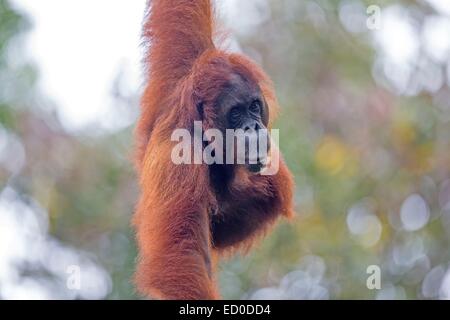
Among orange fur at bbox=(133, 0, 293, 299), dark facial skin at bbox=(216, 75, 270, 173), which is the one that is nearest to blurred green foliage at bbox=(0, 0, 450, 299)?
orange fur at bbox=(133, 0, 293, 299)

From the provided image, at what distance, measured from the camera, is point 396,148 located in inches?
377

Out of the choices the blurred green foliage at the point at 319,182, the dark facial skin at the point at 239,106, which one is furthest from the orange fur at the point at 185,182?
the blurred green foliage at the point at 319,182

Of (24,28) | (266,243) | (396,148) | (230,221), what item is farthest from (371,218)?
(230,221)

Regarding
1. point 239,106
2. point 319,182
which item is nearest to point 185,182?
point 239,106

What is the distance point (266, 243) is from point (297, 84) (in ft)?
7.25

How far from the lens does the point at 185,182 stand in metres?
3.88

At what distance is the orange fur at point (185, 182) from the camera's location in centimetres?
382

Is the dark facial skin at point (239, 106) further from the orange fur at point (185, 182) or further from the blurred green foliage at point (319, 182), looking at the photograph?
the blurred green foliage at point (319, 182)

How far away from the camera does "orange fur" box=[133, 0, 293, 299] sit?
3.82 meters

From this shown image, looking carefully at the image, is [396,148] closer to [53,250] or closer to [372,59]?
[372,59]

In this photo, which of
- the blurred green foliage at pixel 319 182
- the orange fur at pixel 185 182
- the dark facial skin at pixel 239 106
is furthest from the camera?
the blurred green foliage at pixel 319 182

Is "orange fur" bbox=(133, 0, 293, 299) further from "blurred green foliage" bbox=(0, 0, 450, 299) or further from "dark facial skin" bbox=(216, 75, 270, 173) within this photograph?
"blurred green foliage" bbox=(0, 0, 450, 299)

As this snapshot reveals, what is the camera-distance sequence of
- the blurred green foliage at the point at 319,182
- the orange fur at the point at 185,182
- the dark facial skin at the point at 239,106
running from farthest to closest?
the blurred green foliage at the point at 319,182 → the dark facial skin at the point at 239,106 → the orange fur at the point at 185,182

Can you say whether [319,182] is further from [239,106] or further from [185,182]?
[185,182]
